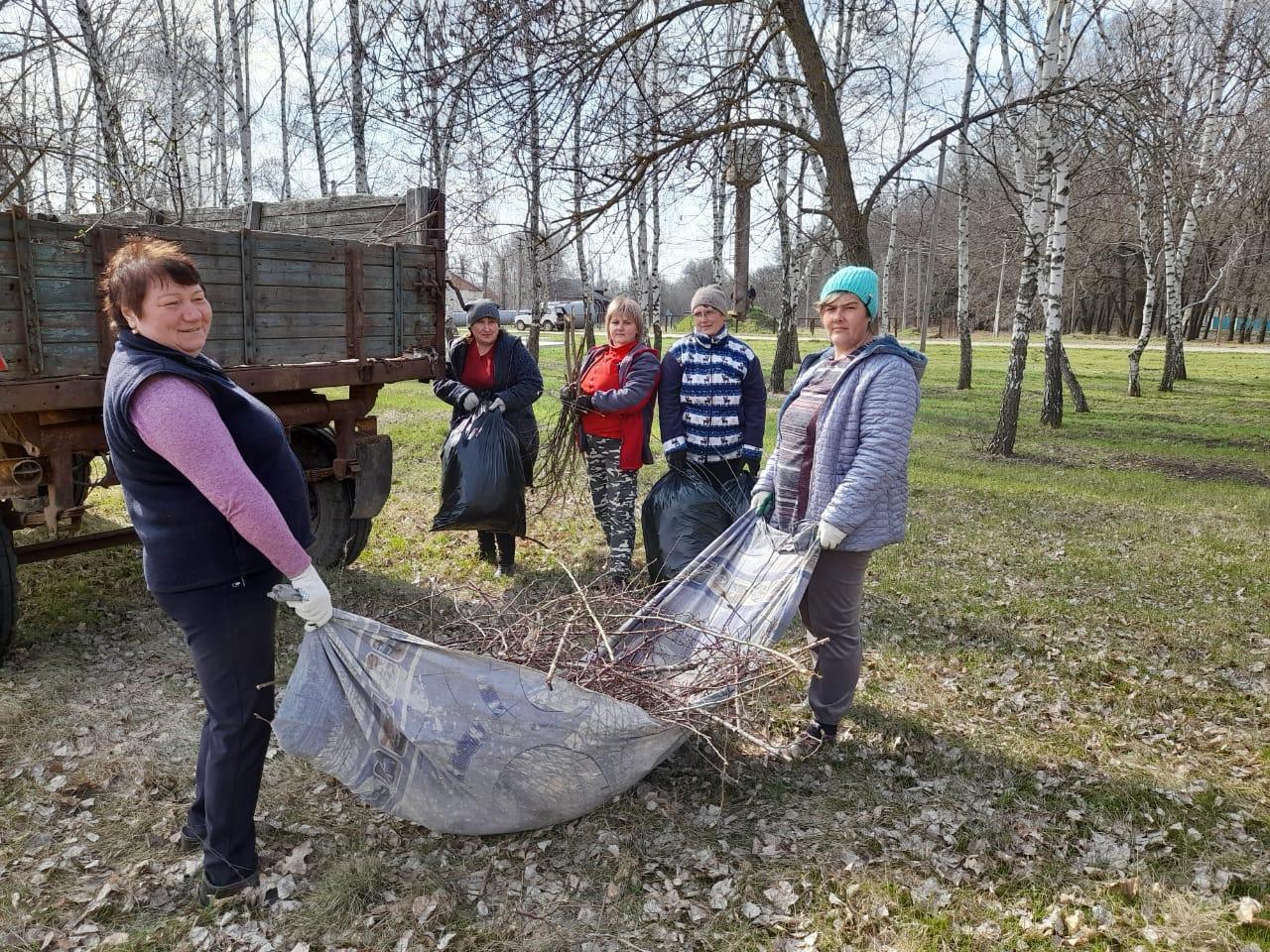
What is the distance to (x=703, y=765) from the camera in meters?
3.29

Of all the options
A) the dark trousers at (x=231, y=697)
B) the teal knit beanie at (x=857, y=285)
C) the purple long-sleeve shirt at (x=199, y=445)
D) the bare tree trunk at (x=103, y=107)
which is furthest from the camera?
the bare tree trunk at (x=103, y=107)

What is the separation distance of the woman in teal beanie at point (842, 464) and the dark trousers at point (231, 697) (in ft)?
5.76

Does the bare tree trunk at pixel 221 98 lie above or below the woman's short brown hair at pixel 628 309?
above

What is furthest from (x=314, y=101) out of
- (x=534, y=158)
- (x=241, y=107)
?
(x=534, y=158)

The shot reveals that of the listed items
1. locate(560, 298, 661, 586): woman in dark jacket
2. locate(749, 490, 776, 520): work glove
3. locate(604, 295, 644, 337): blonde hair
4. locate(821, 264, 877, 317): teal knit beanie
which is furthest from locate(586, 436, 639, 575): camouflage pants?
locate(821, 264, 877, 317): teal knit beanie

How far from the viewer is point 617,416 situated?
491cm

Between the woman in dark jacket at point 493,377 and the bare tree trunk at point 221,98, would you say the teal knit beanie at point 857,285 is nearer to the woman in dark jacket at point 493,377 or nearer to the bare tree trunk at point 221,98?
the woman in dark jacket at point 493,377

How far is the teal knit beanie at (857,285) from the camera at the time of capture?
10.0 ft

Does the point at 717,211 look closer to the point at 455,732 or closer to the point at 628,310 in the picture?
the point at 628,310

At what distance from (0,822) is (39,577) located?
9.69 ft

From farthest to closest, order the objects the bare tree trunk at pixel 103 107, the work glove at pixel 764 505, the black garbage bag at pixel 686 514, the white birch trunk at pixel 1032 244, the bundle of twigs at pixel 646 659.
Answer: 1. the white birch trunk at pixel 1032 244
2. the bare tree trunk at pixel 103 107
3. the black garbage bag at pixel 686 514
4. the work glove at pixel 764 505
5. the bundle of twigs at pixel 646 659

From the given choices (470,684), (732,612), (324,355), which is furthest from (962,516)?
(470,684)

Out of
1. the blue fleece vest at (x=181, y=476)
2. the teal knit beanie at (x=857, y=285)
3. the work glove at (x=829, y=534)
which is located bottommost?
the work glove at (x=829, y=534)

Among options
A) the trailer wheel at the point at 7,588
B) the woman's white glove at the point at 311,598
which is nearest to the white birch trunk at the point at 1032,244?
the woman's white glove at the point at 311,598
